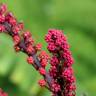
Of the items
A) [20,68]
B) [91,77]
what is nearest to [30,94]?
[20,68]

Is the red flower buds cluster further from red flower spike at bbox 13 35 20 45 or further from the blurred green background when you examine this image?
the blurred green background

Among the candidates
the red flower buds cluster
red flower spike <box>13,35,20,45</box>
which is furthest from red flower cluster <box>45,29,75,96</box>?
red flower spike <box>13,35,20,45</box>

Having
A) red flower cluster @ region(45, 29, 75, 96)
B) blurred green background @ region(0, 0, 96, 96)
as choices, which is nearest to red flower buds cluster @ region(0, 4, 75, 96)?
red flower cluster @ region(45, 29, 75, 96)

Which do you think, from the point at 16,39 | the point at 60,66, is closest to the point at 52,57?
the point at 60,66

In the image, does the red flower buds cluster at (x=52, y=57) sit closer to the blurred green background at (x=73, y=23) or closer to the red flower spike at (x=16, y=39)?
the red flower spike at (x=16, y=39)

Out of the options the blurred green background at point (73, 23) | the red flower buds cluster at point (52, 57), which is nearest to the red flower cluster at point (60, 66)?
the red flower buds cluster at point (52, 57)

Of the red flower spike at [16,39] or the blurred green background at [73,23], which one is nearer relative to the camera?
the red flower spike at [16,39]

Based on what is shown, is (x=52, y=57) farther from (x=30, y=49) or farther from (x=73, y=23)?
(x=73, y=23)

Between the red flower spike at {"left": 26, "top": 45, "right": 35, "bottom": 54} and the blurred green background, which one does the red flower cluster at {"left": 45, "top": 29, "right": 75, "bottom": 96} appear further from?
the blurred green background

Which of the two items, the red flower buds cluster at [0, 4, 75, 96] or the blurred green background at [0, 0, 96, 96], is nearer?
the red flower buds cluster at [0, 4, 75, 96]
